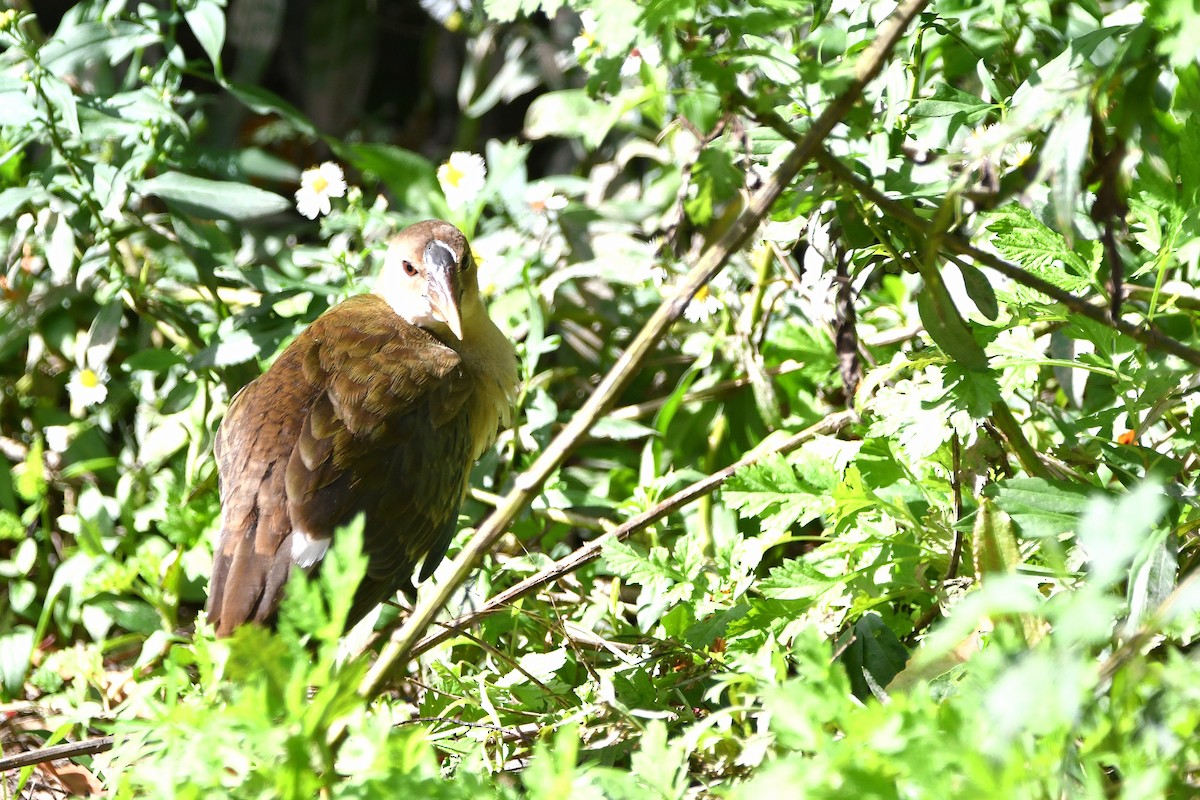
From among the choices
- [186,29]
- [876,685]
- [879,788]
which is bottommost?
[876,685]

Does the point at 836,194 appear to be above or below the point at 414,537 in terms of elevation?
above

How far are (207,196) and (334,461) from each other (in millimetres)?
1004

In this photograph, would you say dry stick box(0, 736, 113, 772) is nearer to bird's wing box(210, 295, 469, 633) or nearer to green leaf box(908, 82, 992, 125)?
bird's wing box(210, 295, 469, 633)

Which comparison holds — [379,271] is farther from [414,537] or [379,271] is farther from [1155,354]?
[1155,354]

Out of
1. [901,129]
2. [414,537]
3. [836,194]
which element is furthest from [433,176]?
[836,194]

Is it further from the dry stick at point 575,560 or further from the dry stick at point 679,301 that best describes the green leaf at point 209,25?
the dry stick at point 679,301

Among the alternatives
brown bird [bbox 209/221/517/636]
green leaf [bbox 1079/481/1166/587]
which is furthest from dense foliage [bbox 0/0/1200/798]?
brown bird [bbox 209/221/517/636]

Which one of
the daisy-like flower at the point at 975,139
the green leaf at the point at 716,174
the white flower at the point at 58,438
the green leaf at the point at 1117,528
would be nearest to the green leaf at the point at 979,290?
the daisy-like flower at the point at 975,139

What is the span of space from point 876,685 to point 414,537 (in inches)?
43.4

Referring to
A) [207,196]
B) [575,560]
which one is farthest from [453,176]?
[575,560]

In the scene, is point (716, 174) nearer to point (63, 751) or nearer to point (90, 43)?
point (63, 751)

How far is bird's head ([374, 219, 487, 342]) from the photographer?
295cm

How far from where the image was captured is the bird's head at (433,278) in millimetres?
2951

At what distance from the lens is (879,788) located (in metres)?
1.14
